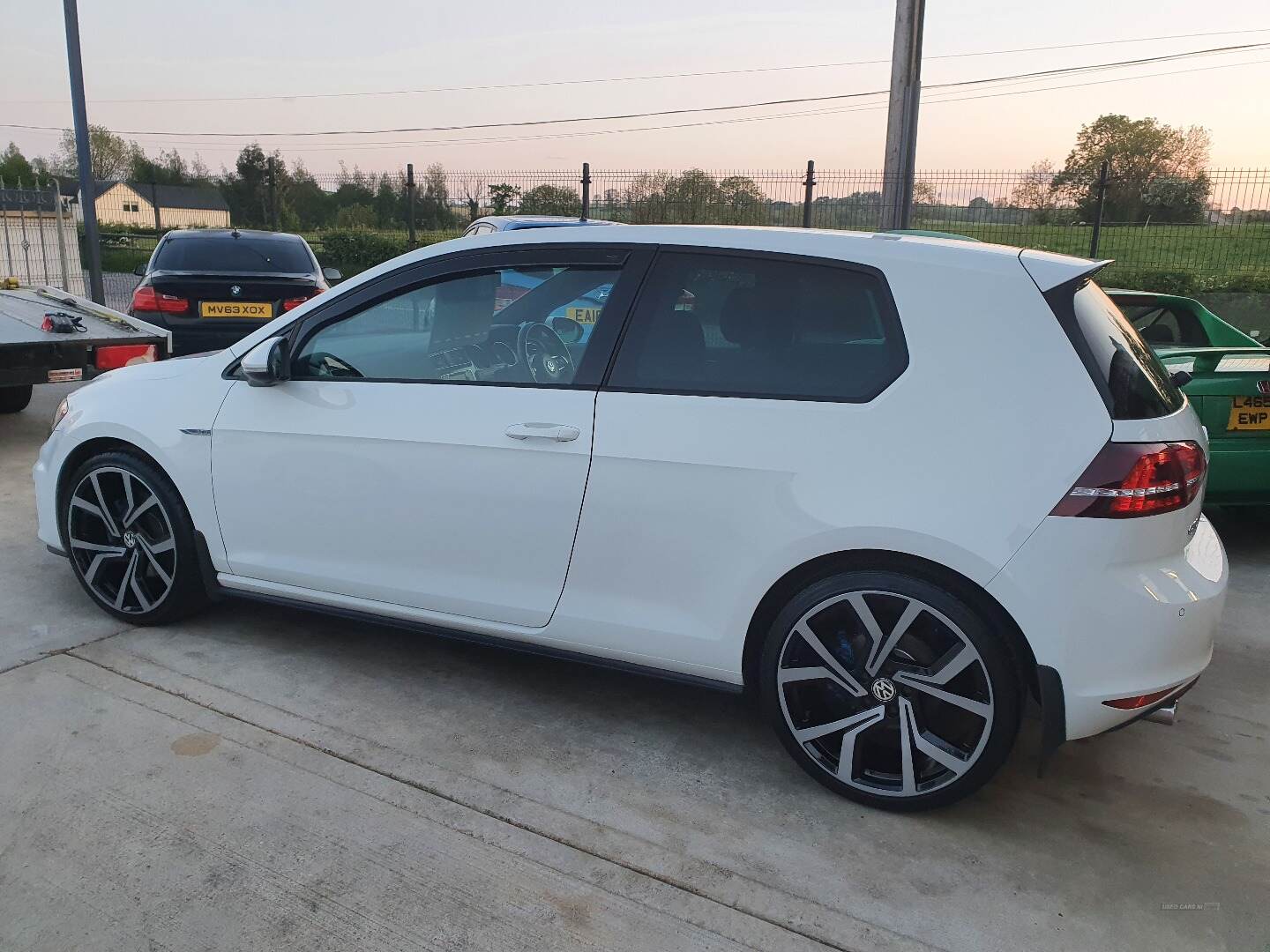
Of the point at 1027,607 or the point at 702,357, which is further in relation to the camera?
the point at 702,357

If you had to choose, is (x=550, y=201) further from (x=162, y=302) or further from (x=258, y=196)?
(x=258, y=196)

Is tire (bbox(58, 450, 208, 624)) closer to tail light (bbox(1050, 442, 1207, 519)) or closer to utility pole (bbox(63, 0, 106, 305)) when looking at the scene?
tail light (bbox(1050, 442, 1207, 519))

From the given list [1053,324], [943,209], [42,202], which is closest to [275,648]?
[1053,324]

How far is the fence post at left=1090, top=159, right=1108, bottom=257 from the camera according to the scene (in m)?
11.6

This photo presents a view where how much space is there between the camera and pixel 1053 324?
2.55 metres

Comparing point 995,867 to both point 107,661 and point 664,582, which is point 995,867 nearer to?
point 664,582

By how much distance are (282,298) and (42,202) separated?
526 cm

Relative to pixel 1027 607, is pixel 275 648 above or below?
below

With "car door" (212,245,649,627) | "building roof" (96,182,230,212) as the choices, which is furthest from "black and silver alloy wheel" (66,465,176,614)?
"building roof" (96,182,230,212)

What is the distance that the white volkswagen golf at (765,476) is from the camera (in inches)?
98.0

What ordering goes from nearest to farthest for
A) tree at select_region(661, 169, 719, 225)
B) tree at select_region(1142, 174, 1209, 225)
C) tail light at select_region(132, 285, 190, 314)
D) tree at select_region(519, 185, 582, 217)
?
tail light at select_region(132, 285, 190, 314) → tree at select_region(1142, 174, 1209, 225) → tree at select_region(661, 169, 719, 225) → tree at select_region(519, 185, 582, 217)

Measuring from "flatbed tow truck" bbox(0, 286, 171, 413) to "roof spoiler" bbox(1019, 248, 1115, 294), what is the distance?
594 cm

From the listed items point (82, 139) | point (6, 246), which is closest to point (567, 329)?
point (6, 246)

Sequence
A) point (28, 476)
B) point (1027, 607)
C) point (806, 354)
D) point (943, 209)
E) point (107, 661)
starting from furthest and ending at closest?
point (943, 209) → point (28, 476) → point (107, 661) → point (806, 354) → point (1027, 607)
